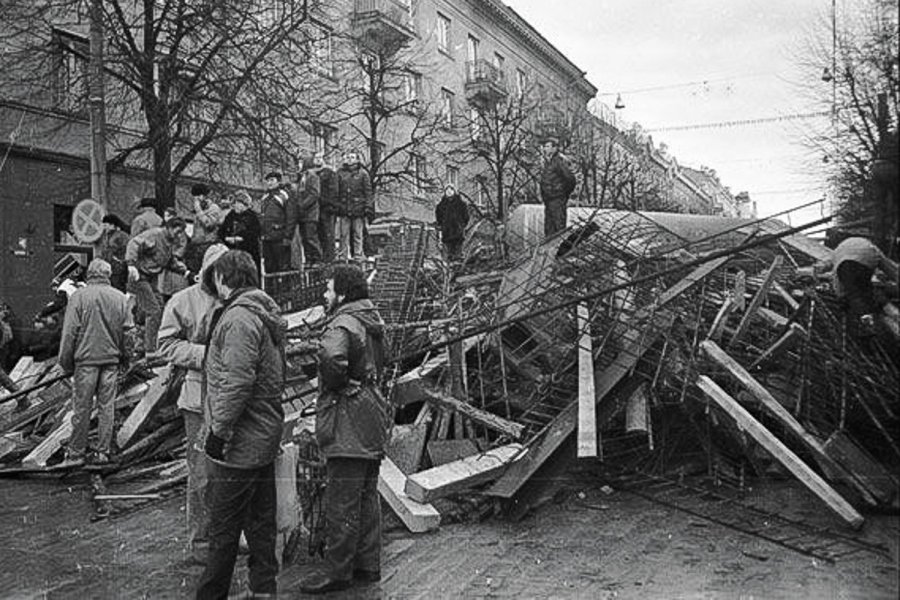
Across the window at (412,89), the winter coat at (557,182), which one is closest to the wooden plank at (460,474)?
the winter coat at (557,182)

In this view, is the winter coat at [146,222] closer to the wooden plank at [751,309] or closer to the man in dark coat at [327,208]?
the man in dark coat at [327,208]

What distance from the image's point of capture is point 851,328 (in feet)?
19.9

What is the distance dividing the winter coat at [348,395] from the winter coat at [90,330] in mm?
3843

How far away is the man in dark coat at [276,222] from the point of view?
1375 cm

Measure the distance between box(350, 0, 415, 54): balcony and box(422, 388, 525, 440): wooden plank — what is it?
22.4 meters

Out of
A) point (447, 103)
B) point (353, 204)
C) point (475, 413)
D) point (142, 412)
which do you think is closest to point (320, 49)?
point (447, 103)

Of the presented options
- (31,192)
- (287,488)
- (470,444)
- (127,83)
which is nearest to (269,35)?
(127,83)

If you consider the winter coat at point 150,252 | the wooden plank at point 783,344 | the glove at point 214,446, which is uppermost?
the winter coat at point 150,252

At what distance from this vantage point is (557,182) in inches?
531

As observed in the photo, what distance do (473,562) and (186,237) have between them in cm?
746

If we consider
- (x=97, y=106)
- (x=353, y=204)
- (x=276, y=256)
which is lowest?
(x=276, y=256)

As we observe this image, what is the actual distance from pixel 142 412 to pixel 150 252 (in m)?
2.76

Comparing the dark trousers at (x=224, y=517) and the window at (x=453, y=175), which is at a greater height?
the window at (x=453, y=175)

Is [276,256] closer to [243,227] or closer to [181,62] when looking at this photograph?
[243,227]
